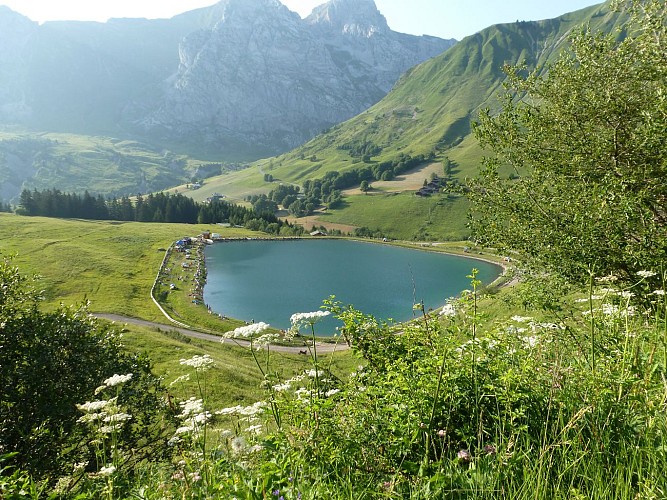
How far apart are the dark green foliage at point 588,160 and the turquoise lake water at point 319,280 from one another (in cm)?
7415

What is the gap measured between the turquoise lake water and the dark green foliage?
7415 cm

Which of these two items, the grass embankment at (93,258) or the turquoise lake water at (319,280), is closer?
the grass embankment at (93,258)

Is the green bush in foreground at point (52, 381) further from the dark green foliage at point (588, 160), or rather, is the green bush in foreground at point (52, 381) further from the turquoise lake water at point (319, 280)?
the turquoise lake water at point (319, 280)

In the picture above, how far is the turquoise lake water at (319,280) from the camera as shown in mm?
111312

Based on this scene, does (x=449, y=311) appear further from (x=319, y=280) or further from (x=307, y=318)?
(x=319, y=280)

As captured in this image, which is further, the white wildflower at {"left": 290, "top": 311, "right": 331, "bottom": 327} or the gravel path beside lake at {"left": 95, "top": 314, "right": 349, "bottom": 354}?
the gravel path beside lake at {"left": 95, "top": 314, "right": 349, "bottom": 354}

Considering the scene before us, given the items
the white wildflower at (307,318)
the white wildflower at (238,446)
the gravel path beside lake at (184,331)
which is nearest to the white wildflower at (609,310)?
the white wildflower at (307,318)

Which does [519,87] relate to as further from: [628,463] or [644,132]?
[628,463]

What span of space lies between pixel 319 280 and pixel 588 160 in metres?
131

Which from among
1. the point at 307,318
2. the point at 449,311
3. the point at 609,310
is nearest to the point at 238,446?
the point at 307,318

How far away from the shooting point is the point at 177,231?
183250 mm

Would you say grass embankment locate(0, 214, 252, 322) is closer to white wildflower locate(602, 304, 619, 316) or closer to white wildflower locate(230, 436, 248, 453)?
white wildflower locate(230, 436, 248, 453)

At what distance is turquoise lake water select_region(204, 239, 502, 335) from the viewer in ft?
365

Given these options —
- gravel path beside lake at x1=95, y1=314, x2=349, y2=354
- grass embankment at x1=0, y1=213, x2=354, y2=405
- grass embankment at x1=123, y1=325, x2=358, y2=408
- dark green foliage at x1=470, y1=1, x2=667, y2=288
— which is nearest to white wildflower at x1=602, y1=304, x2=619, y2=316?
dark green foliage at x1=470, y1=1, x2=667, y2=288
